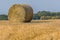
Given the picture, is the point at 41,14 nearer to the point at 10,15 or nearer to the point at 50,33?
the point at 10,15

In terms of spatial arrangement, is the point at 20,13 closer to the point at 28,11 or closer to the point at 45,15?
the point at 28,11

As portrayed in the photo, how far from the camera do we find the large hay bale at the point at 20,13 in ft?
24.6

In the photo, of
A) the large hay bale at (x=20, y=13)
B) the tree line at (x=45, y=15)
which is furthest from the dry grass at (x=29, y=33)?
the tree line at (x=45, y=15)

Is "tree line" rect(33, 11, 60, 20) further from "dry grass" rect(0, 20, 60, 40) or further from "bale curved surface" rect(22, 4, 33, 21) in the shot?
"dry grass" rect(0, 20, 60, 40)

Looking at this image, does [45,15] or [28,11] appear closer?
[28,11]

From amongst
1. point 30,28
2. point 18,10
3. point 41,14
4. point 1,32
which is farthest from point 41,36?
point 41,14

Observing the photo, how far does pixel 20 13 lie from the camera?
7.73 m

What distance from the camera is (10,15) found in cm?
791

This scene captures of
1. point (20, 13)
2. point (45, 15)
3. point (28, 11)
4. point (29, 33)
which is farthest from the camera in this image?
point (45, 15)

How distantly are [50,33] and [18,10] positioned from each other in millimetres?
3989

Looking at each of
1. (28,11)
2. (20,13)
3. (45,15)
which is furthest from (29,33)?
(45,15)

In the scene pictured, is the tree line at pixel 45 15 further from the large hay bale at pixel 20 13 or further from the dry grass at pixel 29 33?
the dry grass at pixel 29 33

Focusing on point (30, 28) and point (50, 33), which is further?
point (30, 28)

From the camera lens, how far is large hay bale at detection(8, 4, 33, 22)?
7500 mm
